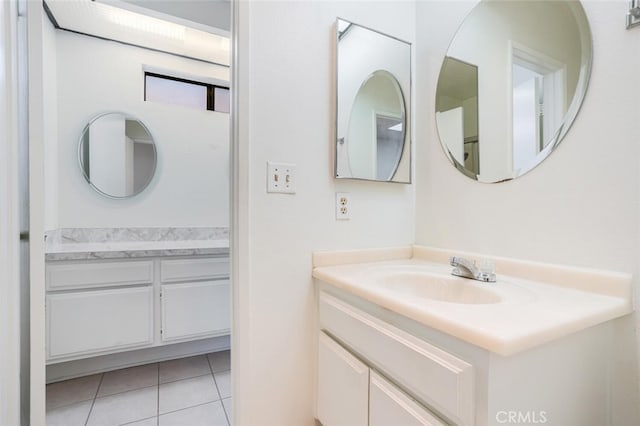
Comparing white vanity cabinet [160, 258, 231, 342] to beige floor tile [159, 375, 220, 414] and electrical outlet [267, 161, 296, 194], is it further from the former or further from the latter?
electrical outlet [267, 161, 296, 194]

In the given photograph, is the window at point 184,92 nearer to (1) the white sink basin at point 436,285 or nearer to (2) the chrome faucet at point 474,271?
(1) the white sink basin at point 436,285

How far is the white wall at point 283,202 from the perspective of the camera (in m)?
1.09

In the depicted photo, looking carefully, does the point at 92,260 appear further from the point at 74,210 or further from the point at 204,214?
the point at 204,214

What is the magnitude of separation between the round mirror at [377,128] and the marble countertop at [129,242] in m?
1.29

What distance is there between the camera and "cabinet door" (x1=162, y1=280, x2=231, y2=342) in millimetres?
1982

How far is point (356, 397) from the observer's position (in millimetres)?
917

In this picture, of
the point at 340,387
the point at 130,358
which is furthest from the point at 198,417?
the point at 340,387

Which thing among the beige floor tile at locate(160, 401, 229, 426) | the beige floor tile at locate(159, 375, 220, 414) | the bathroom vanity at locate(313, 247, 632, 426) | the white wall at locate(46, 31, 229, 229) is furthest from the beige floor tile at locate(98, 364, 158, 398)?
the bathroom vanity at locate(313, 247, 632, 426)

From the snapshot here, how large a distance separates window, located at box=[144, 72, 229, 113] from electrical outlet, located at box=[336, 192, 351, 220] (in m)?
1.86

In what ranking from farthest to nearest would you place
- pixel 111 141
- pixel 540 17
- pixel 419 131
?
pixel 111 141
pixel 419 131
pixel 540 17

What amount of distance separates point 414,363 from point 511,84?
101 cm

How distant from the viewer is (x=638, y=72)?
0.76m

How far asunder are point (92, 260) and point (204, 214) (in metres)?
0.89

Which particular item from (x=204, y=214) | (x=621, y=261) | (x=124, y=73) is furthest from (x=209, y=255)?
(x=621, y=261)
